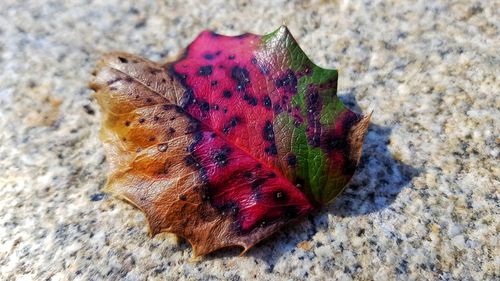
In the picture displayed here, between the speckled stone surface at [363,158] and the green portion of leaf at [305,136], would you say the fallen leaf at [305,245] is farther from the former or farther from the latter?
the green portion of leaf at [305,136]

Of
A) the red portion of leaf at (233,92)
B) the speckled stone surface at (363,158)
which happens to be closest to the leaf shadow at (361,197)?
the speckled stone surface at (363,158)

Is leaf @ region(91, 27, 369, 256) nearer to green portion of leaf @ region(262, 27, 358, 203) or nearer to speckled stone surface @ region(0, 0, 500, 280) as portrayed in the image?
green portion of leaf @ region(262, 27, 358, 203)

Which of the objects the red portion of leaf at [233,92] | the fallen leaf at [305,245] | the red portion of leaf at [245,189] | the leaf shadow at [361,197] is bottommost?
the fallen leaf at [305,245]

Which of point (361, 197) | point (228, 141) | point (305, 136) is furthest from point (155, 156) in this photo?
point (361, 197)

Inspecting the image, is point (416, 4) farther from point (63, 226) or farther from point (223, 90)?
point (63, 226)

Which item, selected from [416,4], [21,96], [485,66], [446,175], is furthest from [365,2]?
[21,96]

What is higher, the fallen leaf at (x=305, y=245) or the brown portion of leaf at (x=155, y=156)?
the brown portion of leaf at (x=155, y=156)
